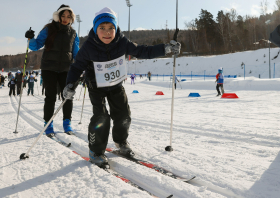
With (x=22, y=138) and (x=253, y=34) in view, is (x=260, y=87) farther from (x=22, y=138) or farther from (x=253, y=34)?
(x=253, y=34)

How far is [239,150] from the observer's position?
7.97ft

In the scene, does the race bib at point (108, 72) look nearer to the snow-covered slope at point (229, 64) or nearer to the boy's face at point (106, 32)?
the boy's face at point (106, 32)

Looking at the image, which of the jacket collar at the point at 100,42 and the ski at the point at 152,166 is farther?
the jacket collar at the point at 100,42

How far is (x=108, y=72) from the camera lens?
7.06 feet

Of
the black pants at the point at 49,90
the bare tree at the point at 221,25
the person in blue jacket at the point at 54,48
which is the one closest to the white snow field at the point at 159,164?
the black pants at the point at 49,90

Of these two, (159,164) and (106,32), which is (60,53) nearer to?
(106,32)

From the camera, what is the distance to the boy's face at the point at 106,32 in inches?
79.9

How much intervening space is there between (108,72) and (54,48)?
140cm

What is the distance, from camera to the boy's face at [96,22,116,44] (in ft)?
6.66

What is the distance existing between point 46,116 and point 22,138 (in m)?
0.45

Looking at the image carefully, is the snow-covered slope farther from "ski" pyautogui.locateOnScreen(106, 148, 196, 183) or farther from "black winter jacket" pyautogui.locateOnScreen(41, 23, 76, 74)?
"ski" pyautogui.locateOnScreen(106, 148, 196, 183)

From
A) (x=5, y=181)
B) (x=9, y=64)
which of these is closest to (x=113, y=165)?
(x=5, y=181)

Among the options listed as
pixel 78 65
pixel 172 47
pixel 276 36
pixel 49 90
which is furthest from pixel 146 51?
pixel 49 90

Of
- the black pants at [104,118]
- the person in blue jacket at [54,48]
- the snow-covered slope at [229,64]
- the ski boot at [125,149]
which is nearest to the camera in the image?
the black pants at [104,118]
